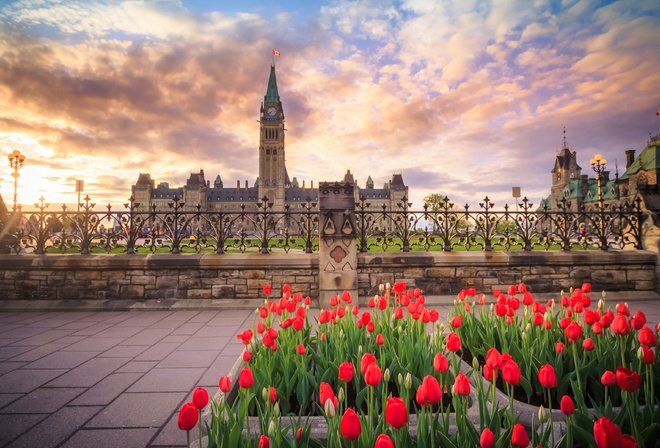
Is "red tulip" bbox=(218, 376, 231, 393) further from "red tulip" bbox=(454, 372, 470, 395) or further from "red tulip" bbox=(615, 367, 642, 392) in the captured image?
"red tulip" bbox=(615, 367, 642, 392)

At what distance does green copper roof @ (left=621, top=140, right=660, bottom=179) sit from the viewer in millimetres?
58812

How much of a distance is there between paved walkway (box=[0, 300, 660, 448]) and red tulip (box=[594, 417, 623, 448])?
2721 mm

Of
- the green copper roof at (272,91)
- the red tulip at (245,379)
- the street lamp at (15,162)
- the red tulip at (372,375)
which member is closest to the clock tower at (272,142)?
the green copper roof at (272,91)

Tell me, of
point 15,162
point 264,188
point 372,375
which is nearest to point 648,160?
point 372,375

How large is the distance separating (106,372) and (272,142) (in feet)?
416

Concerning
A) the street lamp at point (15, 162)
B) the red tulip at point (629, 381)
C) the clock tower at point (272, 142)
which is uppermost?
the clock tower at point (272, 142)

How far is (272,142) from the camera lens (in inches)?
4924

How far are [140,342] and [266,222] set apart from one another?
366 cm

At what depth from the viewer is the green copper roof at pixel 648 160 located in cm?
5881

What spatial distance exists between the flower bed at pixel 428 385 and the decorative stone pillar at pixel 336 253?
131 inches

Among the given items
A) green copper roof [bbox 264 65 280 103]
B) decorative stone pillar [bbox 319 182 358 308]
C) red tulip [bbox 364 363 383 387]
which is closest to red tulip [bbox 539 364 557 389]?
red tulip [bbox 364 363 383 387]

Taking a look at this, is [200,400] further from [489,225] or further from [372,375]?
[489,225]

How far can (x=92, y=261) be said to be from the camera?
25.2ft

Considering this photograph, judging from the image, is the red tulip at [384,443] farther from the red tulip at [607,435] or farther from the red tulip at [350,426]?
the red tulip at [607,435]
